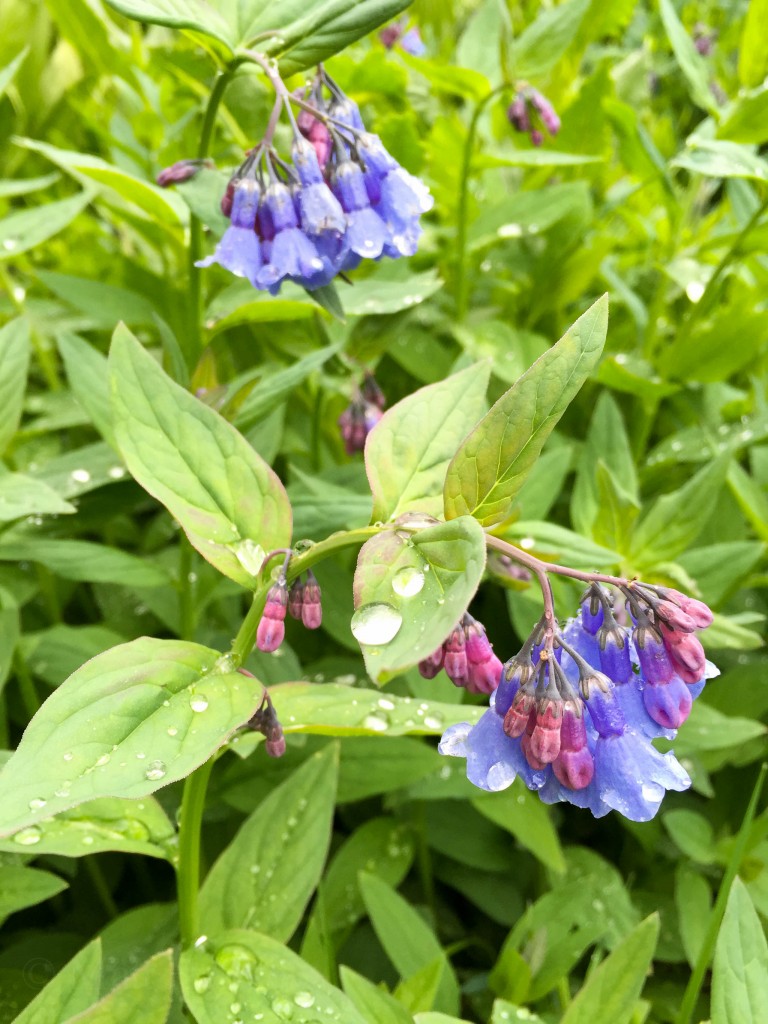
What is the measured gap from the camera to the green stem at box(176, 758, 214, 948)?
1126 millimetres

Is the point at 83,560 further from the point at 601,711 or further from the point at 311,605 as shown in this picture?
the point at 601,711

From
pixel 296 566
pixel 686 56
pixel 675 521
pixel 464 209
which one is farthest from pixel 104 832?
pixel 686 56

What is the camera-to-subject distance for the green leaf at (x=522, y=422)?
849 millimetres

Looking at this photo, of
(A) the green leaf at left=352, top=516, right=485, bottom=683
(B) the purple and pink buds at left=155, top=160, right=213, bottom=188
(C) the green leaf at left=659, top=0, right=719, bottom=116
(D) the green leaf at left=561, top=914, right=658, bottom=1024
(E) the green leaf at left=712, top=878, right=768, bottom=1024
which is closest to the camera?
(A) the green leaf at left=352, top=516, right=485, bottom=683

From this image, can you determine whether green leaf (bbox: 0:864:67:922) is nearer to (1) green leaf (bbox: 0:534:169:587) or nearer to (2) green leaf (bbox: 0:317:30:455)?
(1) green leaf (bbox: 0:534:169:587)

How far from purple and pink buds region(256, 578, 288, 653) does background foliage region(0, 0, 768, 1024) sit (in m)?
0.08

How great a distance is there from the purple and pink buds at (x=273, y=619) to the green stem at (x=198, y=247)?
0.73m

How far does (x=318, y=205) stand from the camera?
1.23 meters

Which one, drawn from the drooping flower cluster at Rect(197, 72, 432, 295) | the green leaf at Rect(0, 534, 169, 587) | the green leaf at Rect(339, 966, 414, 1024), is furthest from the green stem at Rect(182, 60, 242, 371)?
the green leaf at Rect(339, 966, 414, 1024)

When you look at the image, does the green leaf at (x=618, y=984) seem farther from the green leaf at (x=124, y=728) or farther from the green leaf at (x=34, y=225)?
the green leaf at (x=34, y=225)

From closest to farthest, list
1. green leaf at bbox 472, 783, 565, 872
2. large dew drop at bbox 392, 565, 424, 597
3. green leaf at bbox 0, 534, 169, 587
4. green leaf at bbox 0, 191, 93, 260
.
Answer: large dew drop at bbox 392, 565, 424, 597, green leaf at bbox 0, 534, 169, 587, green leaf at bbox 472, 783, 565, 872, green leaf at bbox 0, 191, 93, 260

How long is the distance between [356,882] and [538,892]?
17.3 inches

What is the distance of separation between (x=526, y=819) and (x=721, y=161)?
1.35m

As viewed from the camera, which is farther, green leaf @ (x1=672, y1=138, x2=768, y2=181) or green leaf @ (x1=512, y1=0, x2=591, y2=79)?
green leaf @ (x1=512, y1=0, x2=591, y2=79)
